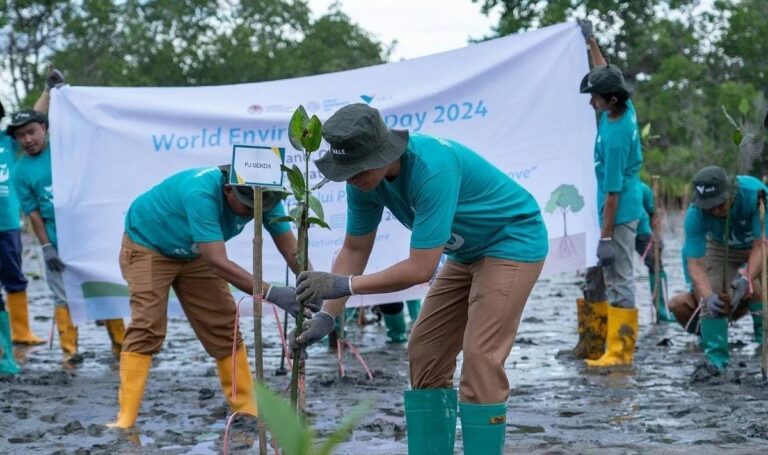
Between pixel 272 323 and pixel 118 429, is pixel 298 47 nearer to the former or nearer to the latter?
pixel 272 323

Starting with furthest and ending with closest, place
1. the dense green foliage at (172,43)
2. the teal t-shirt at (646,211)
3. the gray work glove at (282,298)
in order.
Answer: the dense green foliage at (172,43), the teal t-shirt at (646,211), the gray work glove at (282,298)

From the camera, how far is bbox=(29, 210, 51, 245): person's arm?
29.1 ft

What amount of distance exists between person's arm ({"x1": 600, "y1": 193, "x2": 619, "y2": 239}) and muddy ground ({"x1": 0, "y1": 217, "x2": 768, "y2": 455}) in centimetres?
100

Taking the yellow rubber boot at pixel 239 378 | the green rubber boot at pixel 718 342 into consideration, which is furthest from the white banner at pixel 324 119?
the yellow rubber boot at pixel 239 378

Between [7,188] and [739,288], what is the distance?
6.16m

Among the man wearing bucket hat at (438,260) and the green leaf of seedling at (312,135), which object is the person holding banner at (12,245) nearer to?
the man wearing bucket hat at (438,260)

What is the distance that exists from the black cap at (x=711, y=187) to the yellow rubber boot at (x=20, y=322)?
20.2 feet

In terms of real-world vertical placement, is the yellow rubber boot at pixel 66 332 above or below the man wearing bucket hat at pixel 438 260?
below

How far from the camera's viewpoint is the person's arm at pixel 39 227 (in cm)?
887

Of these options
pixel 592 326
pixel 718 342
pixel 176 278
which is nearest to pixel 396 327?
pixel 592 326

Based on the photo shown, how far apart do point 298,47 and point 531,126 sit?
50.5 metres

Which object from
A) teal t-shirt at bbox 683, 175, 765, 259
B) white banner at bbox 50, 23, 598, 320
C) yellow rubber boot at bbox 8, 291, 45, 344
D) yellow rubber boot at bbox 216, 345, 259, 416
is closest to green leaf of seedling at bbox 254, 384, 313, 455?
yellow rubber boot at bbox 216, 345, 259, 416

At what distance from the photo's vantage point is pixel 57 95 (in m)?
8.55

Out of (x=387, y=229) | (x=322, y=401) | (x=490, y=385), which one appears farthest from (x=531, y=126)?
(x=490, y=385)
